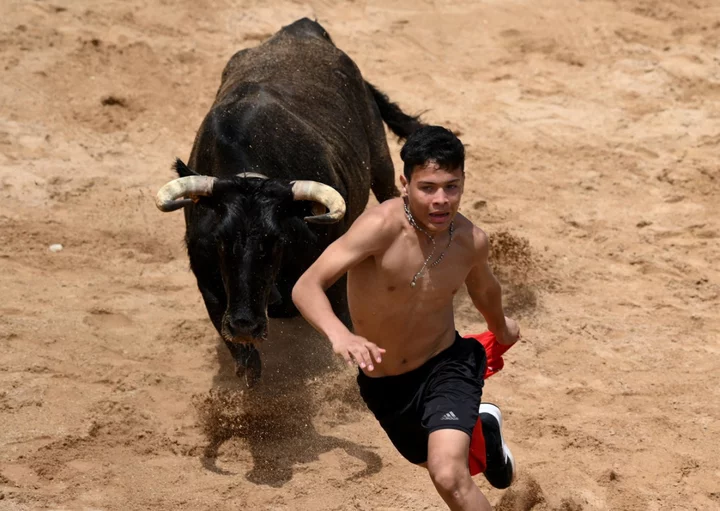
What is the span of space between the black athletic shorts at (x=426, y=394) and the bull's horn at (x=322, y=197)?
1.34 m

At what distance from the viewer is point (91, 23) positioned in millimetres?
11562

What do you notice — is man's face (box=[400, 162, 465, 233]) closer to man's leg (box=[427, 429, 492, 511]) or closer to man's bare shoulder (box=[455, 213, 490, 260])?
man's bare shoulder (box=[455, 213, 490, 260])

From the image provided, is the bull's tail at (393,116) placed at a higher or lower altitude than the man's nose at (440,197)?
lower

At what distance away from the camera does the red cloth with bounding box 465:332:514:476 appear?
5.36 metres

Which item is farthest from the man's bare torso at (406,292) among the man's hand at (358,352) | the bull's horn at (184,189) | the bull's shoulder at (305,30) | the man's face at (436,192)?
the bull's shoulder at (305,30)

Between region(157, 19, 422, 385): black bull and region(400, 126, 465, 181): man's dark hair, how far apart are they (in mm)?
1610

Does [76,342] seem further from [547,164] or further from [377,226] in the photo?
[547,164]

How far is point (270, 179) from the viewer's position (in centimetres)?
676

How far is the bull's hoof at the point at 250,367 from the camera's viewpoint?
709 cm

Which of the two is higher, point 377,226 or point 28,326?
point 377,226

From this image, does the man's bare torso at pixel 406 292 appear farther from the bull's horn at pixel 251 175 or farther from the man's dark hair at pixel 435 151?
the bull's horn at pixel 251 175

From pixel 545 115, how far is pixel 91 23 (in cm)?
457

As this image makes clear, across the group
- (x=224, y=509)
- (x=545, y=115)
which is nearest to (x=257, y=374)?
(x=224, y=509)

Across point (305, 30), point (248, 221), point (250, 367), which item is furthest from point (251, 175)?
point (305, 30)
